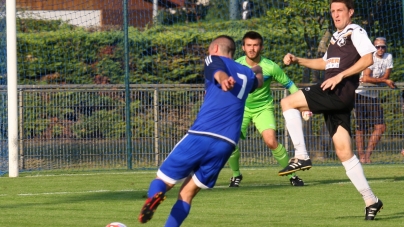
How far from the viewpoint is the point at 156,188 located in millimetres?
6375

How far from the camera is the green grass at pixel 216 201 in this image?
7.95 m

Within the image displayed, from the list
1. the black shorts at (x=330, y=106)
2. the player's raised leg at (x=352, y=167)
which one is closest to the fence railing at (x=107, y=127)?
the black shorts at (x=330, y=106)

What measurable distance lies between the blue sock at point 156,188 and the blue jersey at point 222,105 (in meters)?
0.45

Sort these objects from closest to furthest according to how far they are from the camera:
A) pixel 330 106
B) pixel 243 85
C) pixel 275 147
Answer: pixel 243 85 < pixel 330 106 < pixel 275 147

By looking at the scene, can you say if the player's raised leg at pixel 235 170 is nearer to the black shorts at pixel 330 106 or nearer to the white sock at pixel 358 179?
the black shorts at pixel 330 106

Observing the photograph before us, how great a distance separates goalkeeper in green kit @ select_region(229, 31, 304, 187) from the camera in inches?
428

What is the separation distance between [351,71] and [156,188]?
2.59 metres

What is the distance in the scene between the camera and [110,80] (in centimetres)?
1672

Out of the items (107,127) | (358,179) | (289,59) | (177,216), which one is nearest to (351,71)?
(289,59)

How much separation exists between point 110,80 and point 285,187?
6.50m

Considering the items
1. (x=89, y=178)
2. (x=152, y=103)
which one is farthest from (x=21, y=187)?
(x=152, y=103)

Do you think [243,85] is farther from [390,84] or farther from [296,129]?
[390,84]

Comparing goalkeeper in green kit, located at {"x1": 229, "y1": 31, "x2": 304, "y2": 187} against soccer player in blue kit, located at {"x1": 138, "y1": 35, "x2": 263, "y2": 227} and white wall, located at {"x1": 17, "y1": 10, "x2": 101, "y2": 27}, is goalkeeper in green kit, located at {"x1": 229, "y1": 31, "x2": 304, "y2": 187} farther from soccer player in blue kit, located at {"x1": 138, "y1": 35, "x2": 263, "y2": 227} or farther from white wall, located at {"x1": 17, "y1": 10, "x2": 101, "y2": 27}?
white wall, located at {"x1": 17, "y1": 10, "x2": 101, "y2": 27}

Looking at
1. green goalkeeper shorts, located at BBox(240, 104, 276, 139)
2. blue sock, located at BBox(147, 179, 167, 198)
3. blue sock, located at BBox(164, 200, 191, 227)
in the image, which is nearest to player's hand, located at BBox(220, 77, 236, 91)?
blue sock, located at BBox(147, 179, 167, 198)
